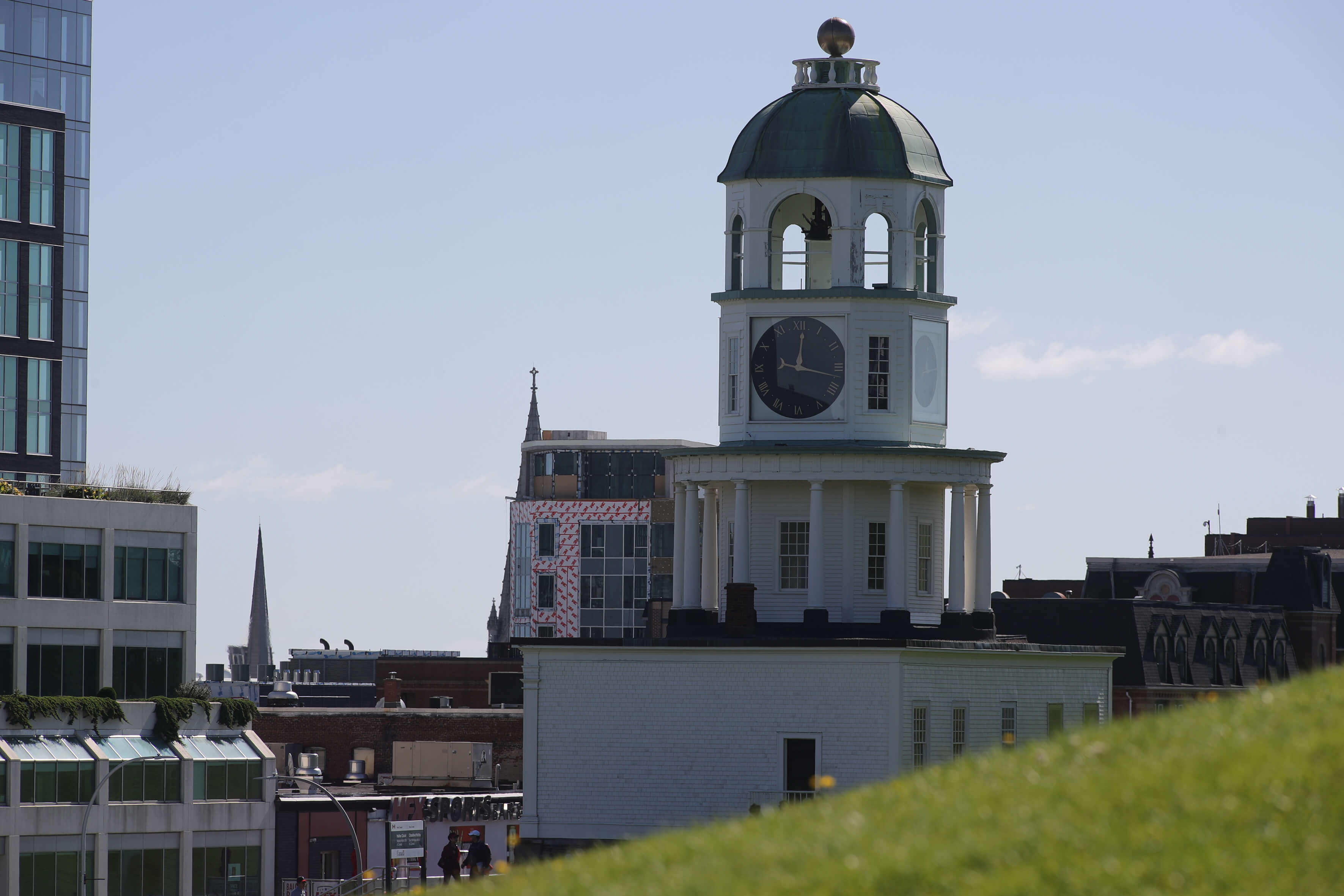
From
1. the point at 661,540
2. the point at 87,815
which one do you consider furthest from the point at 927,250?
the point at 661,540

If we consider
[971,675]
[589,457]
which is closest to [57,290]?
[971,675]

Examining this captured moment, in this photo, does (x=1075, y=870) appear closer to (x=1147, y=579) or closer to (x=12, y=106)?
(x=12, y=106)

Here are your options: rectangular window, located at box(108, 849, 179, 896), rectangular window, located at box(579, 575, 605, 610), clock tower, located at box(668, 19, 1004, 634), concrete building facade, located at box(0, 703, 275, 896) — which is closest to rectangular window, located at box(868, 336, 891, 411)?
clock tower, located at box(668, 19, 1004, 634)

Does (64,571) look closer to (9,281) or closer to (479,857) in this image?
(9,281)

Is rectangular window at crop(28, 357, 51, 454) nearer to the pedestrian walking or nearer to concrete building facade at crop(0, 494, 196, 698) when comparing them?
concrete building facade at crop(0, 494, 196, 698)

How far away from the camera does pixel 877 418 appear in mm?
59250

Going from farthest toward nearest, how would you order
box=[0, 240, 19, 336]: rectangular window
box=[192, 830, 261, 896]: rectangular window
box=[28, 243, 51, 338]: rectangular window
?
box=[28, 243, 51, 338]: rectangular window → box=[0, 240, 19, 336]: rectangular window → box=[192, 830, 261, 896]: rectangular window

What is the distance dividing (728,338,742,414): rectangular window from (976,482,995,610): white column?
6703mm

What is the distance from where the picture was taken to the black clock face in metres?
59.2

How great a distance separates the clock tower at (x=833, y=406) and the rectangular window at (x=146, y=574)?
28.9 metres

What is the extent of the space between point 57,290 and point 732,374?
5349cm

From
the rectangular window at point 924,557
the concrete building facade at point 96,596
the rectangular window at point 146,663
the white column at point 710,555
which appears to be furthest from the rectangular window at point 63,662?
the rectangular window at point 924,557

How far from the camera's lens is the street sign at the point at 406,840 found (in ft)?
285

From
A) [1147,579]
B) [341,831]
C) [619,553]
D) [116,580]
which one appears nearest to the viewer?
[116,580]
